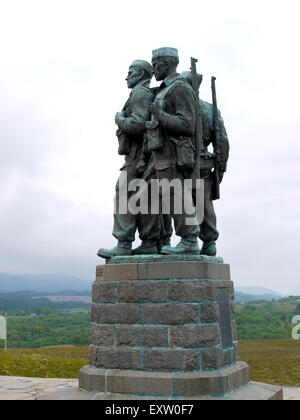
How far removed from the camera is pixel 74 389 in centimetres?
660

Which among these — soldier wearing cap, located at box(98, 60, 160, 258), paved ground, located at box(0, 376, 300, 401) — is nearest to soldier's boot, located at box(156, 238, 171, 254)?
soldier wearing cap, located at box(98, 60, 160, 258)

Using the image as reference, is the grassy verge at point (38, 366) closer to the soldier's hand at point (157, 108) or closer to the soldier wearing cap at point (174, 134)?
the soldier wearing cap at point (174, 134)

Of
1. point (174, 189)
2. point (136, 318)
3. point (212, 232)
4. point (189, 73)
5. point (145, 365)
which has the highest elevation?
point (189, 73)

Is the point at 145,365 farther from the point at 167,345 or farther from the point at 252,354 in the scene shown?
the point at 252,354

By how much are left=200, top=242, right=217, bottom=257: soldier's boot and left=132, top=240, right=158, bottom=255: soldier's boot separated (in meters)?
0.79

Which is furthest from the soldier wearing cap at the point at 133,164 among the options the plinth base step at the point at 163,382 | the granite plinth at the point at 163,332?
the plinth base step at the point at 163,382

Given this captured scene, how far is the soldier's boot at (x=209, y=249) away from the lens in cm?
729

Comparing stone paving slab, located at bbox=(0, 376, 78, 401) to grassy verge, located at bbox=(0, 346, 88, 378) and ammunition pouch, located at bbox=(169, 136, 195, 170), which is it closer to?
grassy verge, located at bbox=(0, 346, 88, 378)

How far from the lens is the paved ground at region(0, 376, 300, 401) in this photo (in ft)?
25.6

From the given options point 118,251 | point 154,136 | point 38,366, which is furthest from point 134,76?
point 38,366

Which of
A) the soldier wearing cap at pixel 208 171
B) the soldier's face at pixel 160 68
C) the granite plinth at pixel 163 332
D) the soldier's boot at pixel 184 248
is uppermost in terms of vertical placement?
the soldier's face at pixel 160 68

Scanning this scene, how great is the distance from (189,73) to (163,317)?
3.69 m

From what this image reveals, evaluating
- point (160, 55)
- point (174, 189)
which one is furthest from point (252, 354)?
point (160, 55)

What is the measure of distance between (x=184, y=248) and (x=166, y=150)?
4.76 feet
